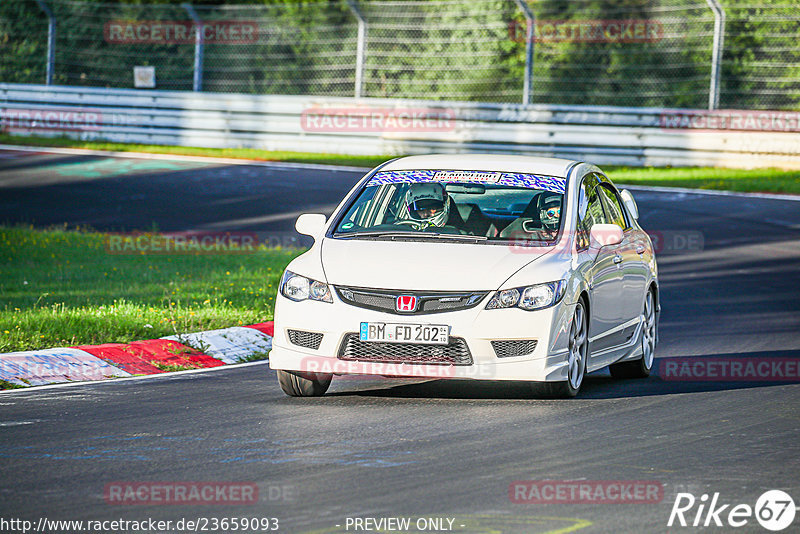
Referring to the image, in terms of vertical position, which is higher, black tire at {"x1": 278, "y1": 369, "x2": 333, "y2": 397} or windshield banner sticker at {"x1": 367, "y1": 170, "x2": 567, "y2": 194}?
windshield banner sticker at {"x1": 367, "y1": 170, "x2": 567, "y2": 194}

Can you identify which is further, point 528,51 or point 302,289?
point 528,51

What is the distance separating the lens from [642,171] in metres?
25.7

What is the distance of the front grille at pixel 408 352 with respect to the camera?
8594 mm

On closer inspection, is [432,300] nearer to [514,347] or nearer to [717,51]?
[514,347]

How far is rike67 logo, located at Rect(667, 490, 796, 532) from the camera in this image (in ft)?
19.4

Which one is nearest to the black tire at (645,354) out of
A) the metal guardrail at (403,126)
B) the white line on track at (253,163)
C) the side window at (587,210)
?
the side window at (587,210)

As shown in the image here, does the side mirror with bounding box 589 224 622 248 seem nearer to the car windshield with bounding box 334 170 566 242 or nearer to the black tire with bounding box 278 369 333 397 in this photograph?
the car windshield with bounding box 334 170 566 242

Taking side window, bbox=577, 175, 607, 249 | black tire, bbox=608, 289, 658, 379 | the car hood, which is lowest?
black tire, bbox=608, 289, 658, 379

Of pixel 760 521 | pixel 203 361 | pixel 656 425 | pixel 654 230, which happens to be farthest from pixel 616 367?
pixel 654 230

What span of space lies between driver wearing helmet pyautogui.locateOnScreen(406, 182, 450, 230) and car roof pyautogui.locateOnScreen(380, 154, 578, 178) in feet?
0.79

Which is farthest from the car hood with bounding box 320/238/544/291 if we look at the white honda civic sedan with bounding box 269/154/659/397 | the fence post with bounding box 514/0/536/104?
the fence post with bounding box 514/0/536/104

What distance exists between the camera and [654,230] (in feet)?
63.2

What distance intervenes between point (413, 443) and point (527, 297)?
1554 millimetres

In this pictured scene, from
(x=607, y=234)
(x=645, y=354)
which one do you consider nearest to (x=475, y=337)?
(x=607, y=234)
